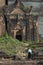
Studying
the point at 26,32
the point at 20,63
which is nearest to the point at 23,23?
the point at 26,32

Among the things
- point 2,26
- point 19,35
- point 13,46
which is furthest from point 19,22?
point 13,46

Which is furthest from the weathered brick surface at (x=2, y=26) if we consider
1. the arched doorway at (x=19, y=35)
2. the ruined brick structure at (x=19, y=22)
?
the arched doorway at (x=19, y=35)

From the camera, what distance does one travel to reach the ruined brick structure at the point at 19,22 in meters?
42.5

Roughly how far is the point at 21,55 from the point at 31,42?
289 inches

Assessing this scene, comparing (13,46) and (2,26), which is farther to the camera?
(2,26)

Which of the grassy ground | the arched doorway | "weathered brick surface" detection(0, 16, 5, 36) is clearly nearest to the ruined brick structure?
the arched doorway

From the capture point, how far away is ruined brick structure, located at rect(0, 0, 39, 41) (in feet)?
139

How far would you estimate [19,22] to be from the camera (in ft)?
139

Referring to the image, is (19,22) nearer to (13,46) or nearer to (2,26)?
(2,26)

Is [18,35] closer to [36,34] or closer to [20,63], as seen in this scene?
[36,34]

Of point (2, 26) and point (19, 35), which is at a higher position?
point (2, 26)

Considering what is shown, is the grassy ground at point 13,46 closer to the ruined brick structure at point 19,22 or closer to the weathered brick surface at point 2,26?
the weathered brick surface at point 2,26

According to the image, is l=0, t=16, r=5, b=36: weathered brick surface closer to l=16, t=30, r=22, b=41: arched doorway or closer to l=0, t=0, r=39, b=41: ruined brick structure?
l=0, t=0, r=39, b=41: ruined brick structure

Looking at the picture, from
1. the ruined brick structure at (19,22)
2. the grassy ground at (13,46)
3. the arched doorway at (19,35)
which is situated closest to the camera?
the grassy ground at (13,46)
